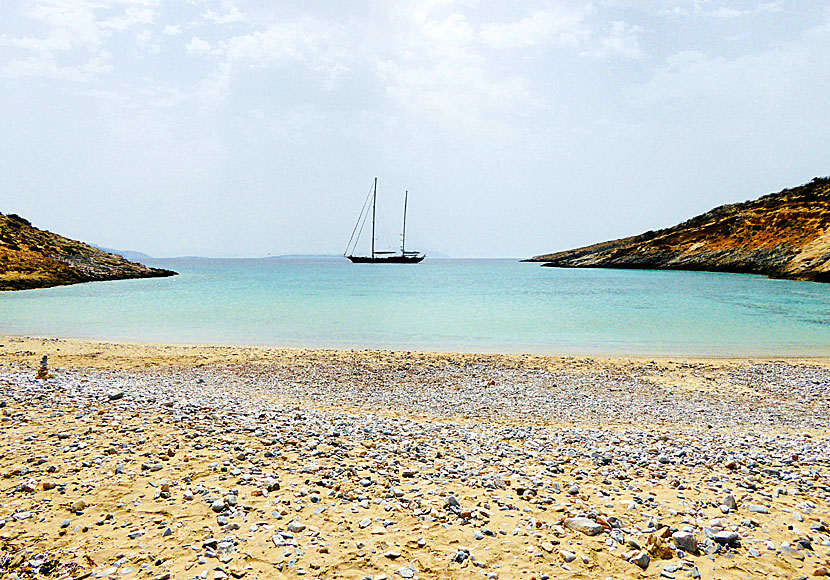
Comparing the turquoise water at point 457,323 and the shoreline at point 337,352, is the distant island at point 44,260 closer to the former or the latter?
the turquoise water at point 457,323

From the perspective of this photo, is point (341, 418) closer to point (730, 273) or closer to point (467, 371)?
point (467, 371)

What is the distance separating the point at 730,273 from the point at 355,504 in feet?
336

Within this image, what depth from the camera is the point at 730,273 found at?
89625mm

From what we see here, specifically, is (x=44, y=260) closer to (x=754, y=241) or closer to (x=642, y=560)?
(x=642, y=560)

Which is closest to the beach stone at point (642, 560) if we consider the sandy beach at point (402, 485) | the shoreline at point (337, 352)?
the sandy beach at point (402, 485)

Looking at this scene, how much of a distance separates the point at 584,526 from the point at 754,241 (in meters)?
106

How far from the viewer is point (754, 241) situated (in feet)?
298

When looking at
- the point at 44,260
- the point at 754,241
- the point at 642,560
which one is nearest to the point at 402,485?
the point at 642,560

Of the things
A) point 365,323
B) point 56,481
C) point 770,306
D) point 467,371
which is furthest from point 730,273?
point 56,481

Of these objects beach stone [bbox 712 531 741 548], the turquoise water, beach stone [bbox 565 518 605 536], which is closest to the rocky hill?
the turquoise water

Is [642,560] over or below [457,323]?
over

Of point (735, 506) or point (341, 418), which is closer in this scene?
point (735, 506)

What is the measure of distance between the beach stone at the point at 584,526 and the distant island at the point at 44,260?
5943 cm

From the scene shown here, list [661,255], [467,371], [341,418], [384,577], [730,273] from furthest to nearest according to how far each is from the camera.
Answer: [661,255], [730,273], [467,371], [341,418], [384,577]
